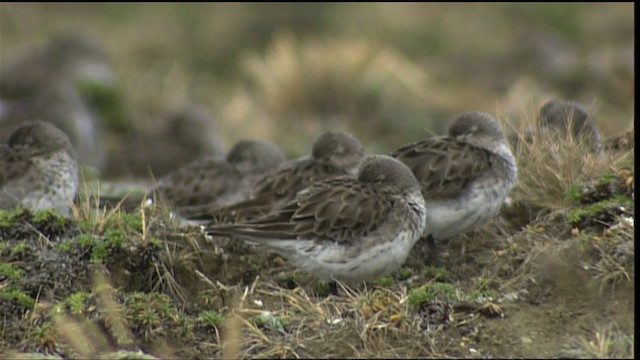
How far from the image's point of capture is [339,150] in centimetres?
1205

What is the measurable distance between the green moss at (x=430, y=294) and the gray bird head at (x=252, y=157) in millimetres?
5565

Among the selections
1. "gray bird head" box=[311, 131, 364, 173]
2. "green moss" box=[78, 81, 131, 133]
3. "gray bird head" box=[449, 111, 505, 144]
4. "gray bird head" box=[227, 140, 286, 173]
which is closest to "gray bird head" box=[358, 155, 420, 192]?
"gray bird head" box=[449, 111, 505, 144]

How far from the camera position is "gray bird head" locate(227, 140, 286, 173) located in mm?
13734

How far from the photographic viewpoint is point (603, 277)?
25.9 feet

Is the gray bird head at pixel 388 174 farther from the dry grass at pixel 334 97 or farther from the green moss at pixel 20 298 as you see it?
the dry grass at pixel 334 97

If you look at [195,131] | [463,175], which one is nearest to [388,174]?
[463,175]

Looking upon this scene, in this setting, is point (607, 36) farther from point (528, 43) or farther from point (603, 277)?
point (603, 277)

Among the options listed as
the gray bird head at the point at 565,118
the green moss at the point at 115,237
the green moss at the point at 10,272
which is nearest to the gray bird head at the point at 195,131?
the gray bird head at the point at 565,118

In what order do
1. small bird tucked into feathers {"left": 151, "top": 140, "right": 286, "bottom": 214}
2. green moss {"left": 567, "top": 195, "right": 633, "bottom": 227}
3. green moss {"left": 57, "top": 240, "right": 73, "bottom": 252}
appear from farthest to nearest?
small bird tucked into feathers {"left": 151, "top": 140, "right": 286, "bottom": 214}, green moss {"left": 57, "top": 240, "right": 73, "bottom": 252}, green moss {"left": 567, "top": 195, "right": 633, "bottom": 227}

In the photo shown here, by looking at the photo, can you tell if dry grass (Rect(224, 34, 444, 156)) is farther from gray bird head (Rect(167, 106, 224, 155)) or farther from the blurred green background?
gray bird head (Rect(167, 106, 224, 155))

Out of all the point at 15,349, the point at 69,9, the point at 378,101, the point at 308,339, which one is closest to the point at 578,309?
the point at 308,339

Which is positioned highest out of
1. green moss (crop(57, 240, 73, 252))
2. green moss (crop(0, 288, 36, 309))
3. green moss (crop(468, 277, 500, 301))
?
green moss (crop(57, 240, 73, 252))

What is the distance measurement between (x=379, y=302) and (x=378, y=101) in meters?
13.8

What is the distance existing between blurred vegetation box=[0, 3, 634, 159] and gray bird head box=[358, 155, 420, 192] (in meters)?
7.16
